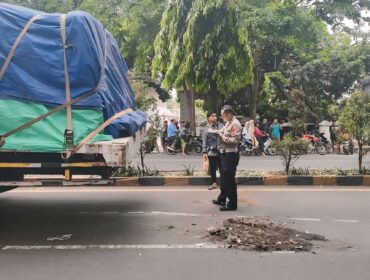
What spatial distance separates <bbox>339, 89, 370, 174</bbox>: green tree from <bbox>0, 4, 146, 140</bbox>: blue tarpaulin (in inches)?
236

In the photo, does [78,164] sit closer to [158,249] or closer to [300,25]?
[158,249]

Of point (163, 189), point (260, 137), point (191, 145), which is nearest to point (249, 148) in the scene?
point (260, 137)

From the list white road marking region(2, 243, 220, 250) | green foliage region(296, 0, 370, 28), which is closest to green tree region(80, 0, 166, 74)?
green foliage region(296, 0, 370, 28)

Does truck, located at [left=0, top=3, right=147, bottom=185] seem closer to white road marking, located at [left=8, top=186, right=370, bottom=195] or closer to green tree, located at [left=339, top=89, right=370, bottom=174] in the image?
white road marking, located at [left=8, top=186, right=370, bottom=195]

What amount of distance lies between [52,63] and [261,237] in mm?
3015

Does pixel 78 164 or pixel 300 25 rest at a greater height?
pixel 300 25

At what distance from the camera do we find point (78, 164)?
16.8 feet

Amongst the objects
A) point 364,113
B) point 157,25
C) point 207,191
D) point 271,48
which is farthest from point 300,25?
point 207,191

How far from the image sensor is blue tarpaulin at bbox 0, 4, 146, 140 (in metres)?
5.14

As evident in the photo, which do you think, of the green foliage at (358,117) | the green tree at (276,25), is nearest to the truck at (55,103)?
the green foliage at (358,117)

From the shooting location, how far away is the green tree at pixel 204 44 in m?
13.7

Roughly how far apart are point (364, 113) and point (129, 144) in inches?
247

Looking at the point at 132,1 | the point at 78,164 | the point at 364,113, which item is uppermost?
the point at 132,1

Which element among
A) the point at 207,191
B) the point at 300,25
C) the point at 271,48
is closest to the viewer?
the point at 207,191
